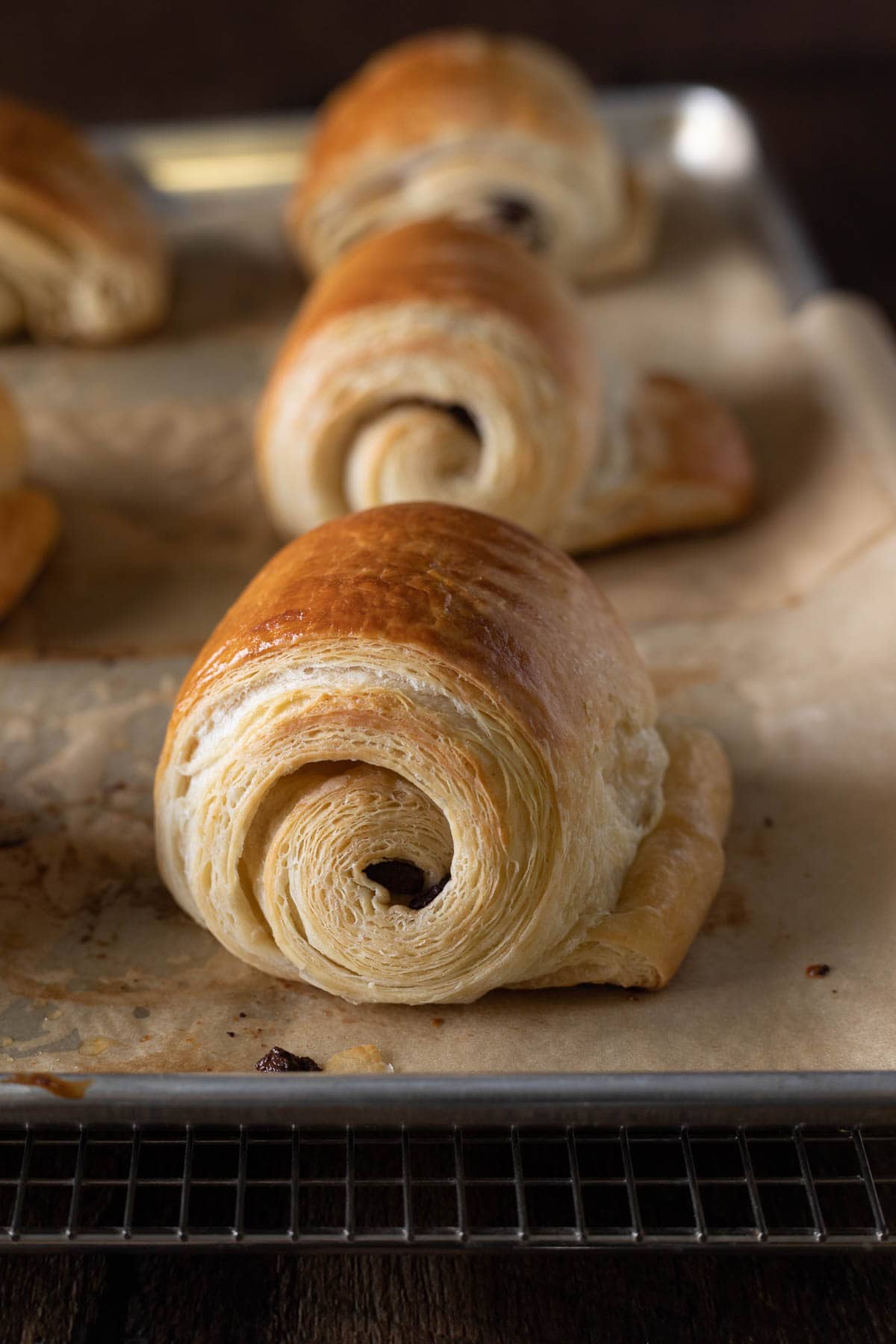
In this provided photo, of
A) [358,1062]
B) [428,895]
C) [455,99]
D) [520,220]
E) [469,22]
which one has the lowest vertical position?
[358,1062]

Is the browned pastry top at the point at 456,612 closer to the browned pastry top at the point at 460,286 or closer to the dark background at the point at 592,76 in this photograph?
the dark background at the point at 592,76

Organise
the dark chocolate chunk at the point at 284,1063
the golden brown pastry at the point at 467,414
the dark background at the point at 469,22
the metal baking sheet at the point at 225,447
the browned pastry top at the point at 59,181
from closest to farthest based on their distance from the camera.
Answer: the metal baking sheet at the point at 225,447 → the dark chocolate chunk at the point at 284,1063 → the golden brown pastry at the point at 467,414 → the browned pastry top at the point at 59,181 → the dark background at the point at 469,22

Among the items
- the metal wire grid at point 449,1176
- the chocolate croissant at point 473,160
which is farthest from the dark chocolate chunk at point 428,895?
the chocolate croissant at point 473,160

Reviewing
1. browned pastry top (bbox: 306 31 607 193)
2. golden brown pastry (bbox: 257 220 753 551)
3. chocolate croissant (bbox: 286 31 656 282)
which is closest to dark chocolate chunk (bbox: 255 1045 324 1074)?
golden brown pastry (bbox: 257 220 753 551)

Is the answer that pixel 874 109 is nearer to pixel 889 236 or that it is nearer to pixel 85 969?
pixel 889 236

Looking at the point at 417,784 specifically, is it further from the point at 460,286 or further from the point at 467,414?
the point at 460,286

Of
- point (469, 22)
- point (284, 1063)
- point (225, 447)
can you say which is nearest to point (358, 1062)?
point (284, 1063)

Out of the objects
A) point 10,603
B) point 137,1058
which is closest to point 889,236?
point 10,603
